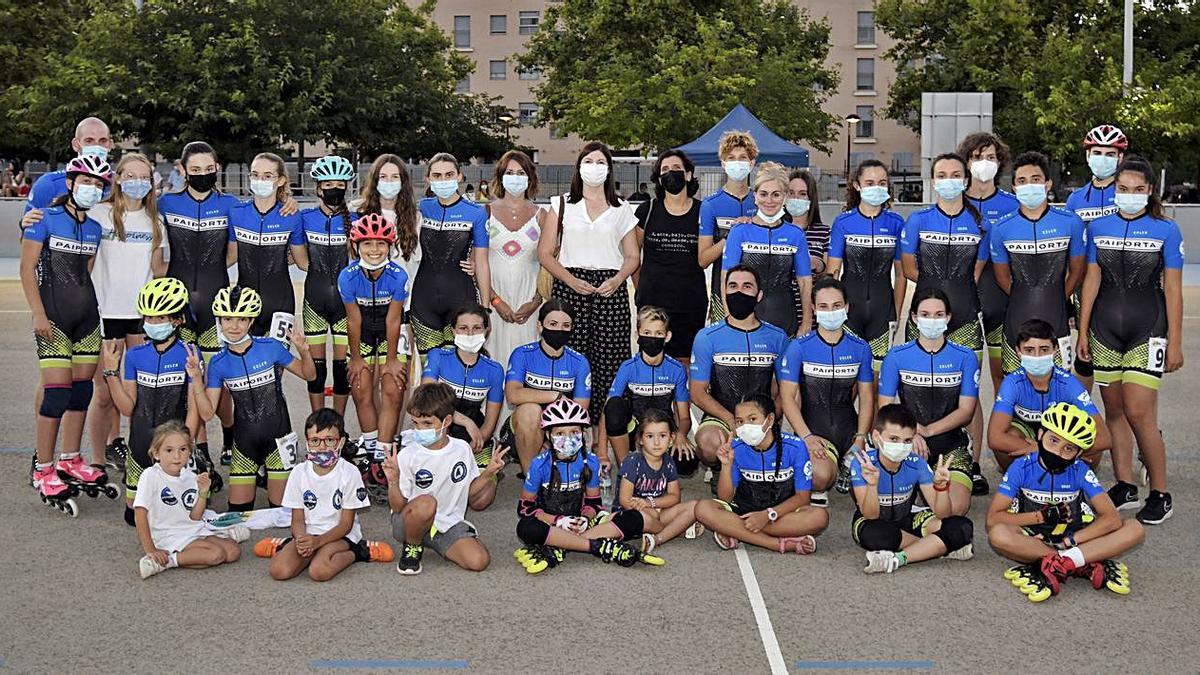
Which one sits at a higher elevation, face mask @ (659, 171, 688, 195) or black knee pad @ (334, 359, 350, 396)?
face mask @ (659, 171, 688, 195)

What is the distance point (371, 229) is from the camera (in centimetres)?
869

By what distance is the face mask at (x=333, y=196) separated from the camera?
9.20 metres

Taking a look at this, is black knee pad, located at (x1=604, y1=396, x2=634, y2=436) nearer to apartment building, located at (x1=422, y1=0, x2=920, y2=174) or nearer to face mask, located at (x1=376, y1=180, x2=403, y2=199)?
face mask, located at (x1=376, y1=180, x2=403, y2=199)

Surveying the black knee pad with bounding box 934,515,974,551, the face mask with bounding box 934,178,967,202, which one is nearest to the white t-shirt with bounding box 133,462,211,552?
the black knee pad with bounding box 934,515,974,551

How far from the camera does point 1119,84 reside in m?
33.9

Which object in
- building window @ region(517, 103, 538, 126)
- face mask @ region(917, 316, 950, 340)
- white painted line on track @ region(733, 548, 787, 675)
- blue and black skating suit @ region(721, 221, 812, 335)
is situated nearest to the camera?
white painted line on track @ region(733, 548, 787, 675)

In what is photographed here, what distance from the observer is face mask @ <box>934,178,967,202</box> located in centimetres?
874

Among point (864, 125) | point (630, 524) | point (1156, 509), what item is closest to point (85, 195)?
point (630, 524)

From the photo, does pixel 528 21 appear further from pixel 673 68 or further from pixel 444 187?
pixel 444 187

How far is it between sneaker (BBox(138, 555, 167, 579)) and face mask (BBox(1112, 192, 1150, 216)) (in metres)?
6.04

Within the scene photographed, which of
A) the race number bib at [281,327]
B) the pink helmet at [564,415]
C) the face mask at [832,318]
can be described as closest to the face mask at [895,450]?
the face mask at [832,318]

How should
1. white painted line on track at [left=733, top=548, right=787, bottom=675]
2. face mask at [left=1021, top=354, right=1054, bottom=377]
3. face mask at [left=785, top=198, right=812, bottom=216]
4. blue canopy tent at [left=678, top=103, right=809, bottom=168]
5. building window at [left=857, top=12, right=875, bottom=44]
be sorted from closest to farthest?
white painted line on track at [left=733, top=548, right=787, bottom=675] < face mask at [left=1021, top=354, right=1054, bottom=377] < face mask at [left=785, top=198, right=812, bottom=216] < blue canopy tent at [left=678, top=103, right=809, bottom=168] < building window at [left=857, top=12, right=875, bottom=44]

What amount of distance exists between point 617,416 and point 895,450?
1.90 metres

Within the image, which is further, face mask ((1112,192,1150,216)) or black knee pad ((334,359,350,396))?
black knee pad ((334,359,350,396))
